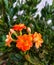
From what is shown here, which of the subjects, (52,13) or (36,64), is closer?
(36,64)

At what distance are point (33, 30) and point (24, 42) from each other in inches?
3.3

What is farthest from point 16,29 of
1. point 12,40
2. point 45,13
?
point 45,13

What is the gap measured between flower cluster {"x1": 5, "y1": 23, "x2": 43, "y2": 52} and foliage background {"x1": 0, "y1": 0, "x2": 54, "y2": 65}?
0.02 metres

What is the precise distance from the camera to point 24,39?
701mm

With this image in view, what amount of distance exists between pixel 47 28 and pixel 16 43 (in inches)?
5.2

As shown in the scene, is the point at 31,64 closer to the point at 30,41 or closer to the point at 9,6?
the point at 30,41

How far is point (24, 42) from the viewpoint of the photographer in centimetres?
69

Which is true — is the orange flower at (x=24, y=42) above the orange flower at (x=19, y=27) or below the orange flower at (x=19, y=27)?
below

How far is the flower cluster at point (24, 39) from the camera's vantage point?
0.69 metres

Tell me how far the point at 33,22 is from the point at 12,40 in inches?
4.3

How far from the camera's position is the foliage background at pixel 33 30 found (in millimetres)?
725

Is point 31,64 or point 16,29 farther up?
point 16,29

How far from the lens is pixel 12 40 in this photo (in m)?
0.73

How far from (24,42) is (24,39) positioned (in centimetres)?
1
